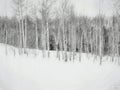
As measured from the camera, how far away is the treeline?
1839 cm

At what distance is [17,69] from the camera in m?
10.6

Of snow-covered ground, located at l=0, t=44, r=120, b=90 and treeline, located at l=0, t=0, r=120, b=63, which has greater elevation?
treeline, located at l=0, t=0, r=120, b=63

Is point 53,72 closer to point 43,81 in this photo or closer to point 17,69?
point 43,81

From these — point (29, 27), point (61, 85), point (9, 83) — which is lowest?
point (61, 85)

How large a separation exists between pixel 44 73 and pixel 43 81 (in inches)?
49.5

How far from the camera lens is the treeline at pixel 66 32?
1839 cm

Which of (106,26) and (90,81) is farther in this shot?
(106,26)

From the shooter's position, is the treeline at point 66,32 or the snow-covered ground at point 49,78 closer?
the snow-covered ground at point 49,78

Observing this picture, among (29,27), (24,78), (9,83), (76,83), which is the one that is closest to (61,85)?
(76,83)

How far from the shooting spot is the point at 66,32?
22.1 m

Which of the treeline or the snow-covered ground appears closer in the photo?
the snow-covered ground

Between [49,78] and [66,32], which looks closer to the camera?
[49,78]

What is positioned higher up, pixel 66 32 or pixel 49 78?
pixel 66 32

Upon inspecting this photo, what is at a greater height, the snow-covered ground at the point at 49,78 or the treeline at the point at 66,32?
the treeline at the point at 66,32
